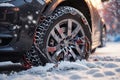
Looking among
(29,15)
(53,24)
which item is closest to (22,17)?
(29,15)

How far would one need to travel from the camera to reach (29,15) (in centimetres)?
441

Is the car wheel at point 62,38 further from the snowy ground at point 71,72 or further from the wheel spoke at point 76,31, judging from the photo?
the snowy ground at point 71,72

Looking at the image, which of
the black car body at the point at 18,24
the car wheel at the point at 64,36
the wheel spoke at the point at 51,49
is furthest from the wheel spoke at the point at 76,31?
the black car body at the point at 18,24

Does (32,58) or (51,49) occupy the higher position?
(51,49)

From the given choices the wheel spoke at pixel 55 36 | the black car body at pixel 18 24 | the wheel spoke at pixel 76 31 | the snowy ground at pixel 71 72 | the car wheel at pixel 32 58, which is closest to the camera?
the snowy ground at pixel 71 72

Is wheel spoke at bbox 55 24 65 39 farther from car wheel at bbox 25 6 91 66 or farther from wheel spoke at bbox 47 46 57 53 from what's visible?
wheel spoke at bbox 47 46 57 53

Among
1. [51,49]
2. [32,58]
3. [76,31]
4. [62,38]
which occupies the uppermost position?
[76,31]

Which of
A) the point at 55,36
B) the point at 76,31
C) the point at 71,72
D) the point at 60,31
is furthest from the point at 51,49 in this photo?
the point at 71,72

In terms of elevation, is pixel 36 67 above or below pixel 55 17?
below

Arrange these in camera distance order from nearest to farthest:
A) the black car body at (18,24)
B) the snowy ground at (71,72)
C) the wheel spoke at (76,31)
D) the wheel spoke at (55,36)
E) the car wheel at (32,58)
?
the snowy ground at (71,72), the black car body at (18,24), the car wheel at (32,58), the wheel spoke at (55,36), the wheel spoke at (76,31)

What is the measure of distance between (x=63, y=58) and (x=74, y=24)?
1.77ft

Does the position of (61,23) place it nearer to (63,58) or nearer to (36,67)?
(63,58)

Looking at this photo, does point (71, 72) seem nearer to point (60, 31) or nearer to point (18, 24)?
point (18, 24)

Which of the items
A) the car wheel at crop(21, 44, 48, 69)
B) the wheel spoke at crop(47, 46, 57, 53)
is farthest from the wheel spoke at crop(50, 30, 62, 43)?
the car wheel at crop(21, 44, 48, 69)
